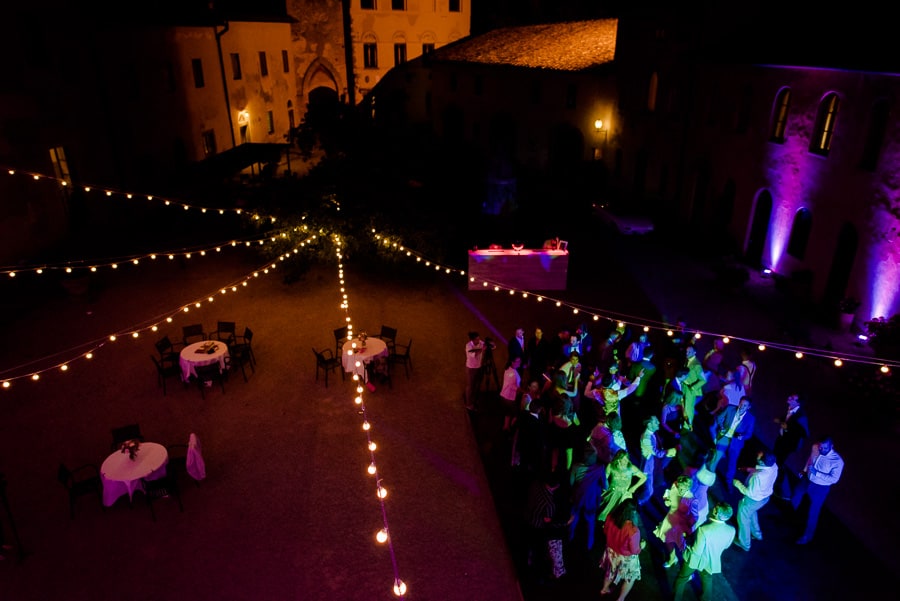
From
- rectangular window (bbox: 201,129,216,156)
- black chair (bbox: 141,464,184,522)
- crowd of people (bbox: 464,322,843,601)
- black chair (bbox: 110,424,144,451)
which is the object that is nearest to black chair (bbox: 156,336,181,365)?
black chair (bbox: 110,424,144,451)

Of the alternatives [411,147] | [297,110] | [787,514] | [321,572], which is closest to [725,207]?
[411,147]

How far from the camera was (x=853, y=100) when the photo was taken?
12781mm

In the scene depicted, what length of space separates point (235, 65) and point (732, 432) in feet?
85.0

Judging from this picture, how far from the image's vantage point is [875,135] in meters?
12.4

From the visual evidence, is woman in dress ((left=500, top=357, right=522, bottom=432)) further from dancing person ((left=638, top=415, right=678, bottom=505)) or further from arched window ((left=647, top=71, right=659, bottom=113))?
arched window ((left=647, top=71, right=659, bottom=113))

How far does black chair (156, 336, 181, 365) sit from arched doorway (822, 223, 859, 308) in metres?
14.0

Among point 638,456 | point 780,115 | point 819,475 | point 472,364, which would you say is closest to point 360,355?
point 472,364

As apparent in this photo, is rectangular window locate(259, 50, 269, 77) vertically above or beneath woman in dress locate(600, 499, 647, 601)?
above

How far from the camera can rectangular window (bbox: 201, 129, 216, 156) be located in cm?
2378

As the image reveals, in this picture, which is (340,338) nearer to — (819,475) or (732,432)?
(732,432)

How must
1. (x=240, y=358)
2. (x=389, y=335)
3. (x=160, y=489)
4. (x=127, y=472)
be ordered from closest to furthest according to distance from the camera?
(x=160, y=489), (x=127, y=472), (x=240, y=358), (x=389, y=335)

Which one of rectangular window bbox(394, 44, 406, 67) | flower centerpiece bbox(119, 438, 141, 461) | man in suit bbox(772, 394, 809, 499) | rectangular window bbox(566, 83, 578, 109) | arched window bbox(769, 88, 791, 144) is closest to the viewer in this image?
man in suit bbox(772, 394, 809, 499)

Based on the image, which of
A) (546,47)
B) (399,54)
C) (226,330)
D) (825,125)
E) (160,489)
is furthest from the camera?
(399,54)

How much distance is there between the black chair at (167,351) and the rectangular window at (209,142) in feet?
47.2
